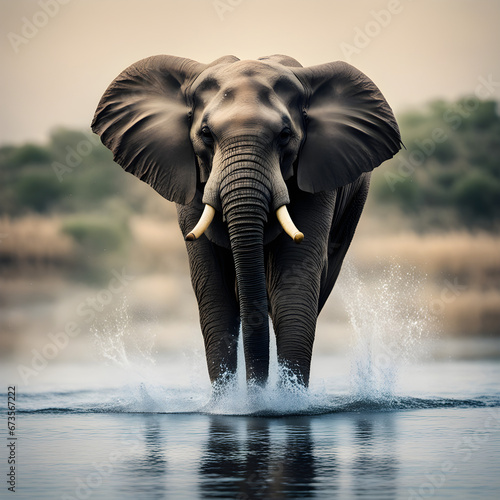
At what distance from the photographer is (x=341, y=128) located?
11797 millimetres

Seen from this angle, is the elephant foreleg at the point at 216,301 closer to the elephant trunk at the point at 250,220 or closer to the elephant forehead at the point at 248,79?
the elephant trunk at the point at 250,220

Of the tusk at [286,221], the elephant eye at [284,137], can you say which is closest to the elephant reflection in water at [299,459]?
the tusk at [286,221]

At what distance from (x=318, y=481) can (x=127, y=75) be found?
618 cm

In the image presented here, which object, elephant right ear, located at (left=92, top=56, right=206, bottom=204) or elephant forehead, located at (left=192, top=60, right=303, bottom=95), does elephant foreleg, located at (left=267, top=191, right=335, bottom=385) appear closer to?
elephant right ear, located at (left=92, top=56, right=206, bottom=204)

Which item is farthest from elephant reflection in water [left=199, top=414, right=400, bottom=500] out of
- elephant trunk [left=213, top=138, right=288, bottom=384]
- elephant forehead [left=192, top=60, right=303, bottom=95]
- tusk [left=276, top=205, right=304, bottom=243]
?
elephant forehead [left=192, top=60, right=303, bottom=95]

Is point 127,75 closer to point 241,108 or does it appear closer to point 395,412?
point 241,108

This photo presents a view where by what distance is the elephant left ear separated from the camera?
11.5 meters

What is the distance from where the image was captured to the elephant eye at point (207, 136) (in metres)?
10.8

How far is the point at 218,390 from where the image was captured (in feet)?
37.7
